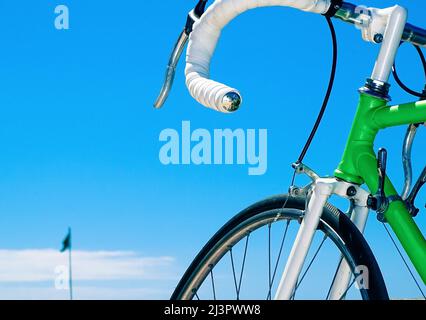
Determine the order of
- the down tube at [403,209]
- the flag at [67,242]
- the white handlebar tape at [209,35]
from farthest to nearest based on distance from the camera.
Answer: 1. the flag at [67,242]
2. the white handlebar tape at [209,35]
3. the down tube at [403,209]

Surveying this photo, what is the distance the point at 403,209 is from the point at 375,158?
193 mm

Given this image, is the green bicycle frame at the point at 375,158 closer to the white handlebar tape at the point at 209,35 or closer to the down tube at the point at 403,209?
the down tube at the point at 403,209

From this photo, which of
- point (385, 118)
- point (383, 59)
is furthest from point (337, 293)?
point (383, 59)

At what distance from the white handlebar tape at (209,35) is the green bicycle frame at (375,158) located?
0.34 metres

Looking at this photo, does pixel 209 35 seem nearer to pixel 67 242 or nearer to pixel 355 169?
pixel 355 169

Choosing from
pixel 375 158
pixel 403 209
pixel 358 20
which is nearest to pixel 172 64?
pixel 358 20

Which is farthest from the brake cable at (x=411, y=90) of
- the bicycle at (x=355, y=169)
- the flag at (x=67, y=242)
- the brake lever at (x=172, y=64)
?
the flag at (x=67, y=242)

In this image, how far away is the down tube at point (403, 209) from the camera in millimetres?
2160

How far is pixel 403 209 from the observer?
2197mm

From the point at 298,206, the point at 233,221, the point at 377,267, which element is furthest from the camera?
the point at 233,221

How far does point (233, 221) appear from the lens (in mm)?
2795

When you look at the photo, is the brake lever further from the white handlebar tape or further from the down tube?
the down tube
